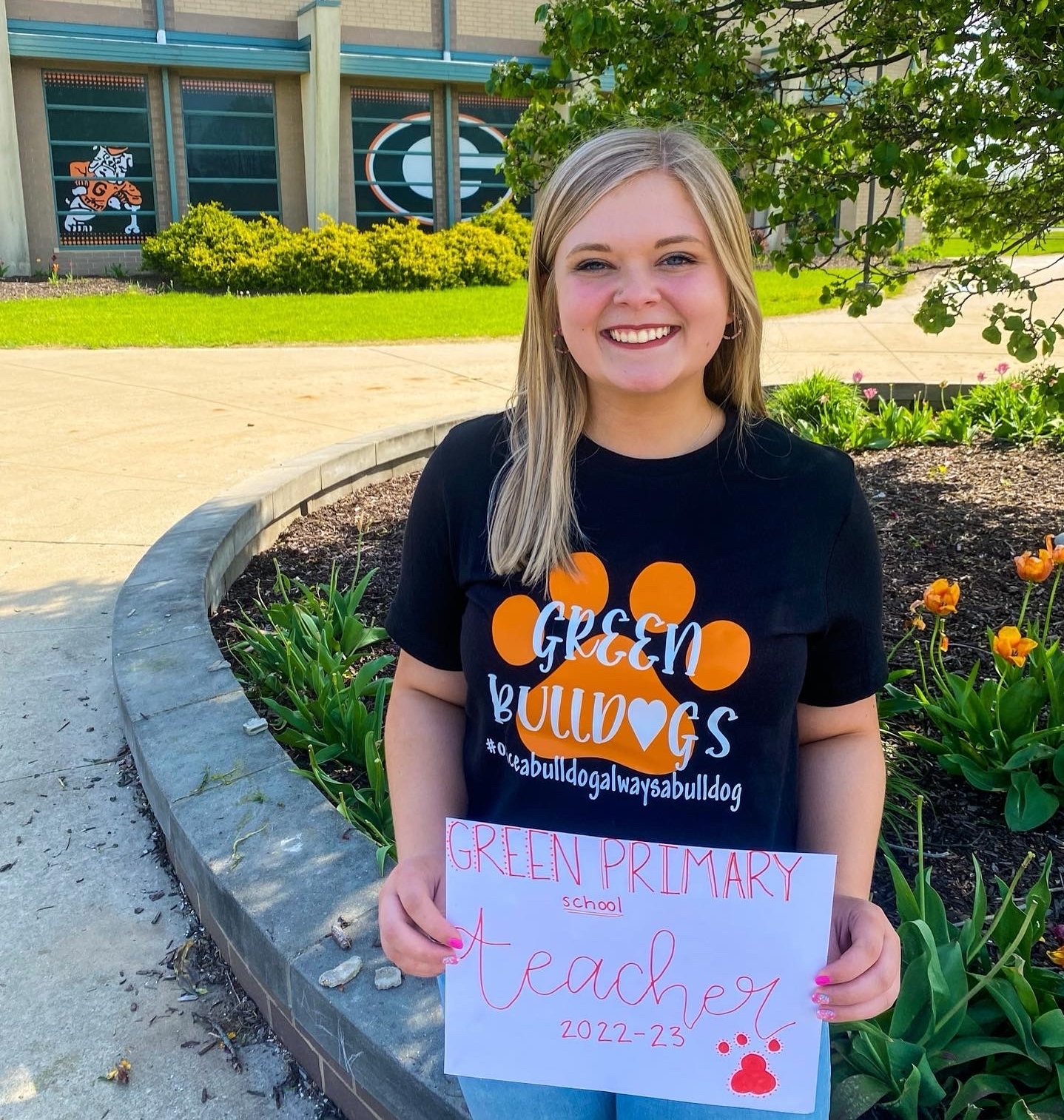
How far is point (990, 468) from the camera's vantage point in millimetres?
5805

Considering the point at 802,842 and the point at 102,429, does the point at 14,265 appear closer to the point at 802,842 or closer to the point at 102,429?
the point at 102,429

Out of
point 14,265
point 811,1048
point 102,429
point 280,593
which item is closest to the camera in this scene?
point 811,1048

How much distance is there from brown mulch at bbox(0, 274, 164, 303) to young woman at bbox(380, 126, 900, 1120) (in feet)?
51.3

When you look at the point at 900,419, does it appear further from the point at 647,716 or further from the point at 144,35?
the point at 144,35

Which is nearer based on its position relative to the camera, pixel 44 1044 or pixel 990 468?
pixel 44 1044

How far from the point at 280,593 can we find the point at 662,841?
3057 mm

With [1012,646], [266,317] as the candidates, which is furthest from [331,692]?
[266,317]

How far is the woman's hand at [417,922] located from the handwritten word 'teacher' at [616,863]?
0.10 m

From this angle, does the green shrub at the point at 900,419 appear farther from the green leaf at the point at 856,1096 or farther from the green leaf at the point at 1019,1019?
the green leaf at the point at 856,1096

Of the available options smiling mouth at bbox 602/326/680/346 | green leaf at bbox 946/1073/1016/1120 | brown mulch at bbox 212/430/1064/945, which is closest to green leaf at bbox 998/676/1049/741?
brown mulch at bbox 212/430/1064/945

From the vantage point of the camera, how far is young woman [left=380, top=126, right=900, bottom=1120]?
1345mm

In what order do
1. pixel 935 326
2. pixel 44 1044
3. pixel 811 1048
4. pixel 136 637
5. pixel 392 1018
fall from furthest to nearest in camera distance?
pixel 935 326 < pixel 136 637 < pixel 44 1044 < pixel 392 1018 < pixel 811 1048

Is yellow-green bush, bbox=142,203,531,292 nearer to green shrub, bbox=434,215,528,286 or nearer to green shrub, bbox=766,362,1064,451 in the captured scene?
green shrub, bbox=434,215,528,286

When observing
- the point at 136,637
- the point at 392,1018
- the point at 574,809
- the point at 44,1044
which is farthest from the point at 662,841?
the point at 136,637
